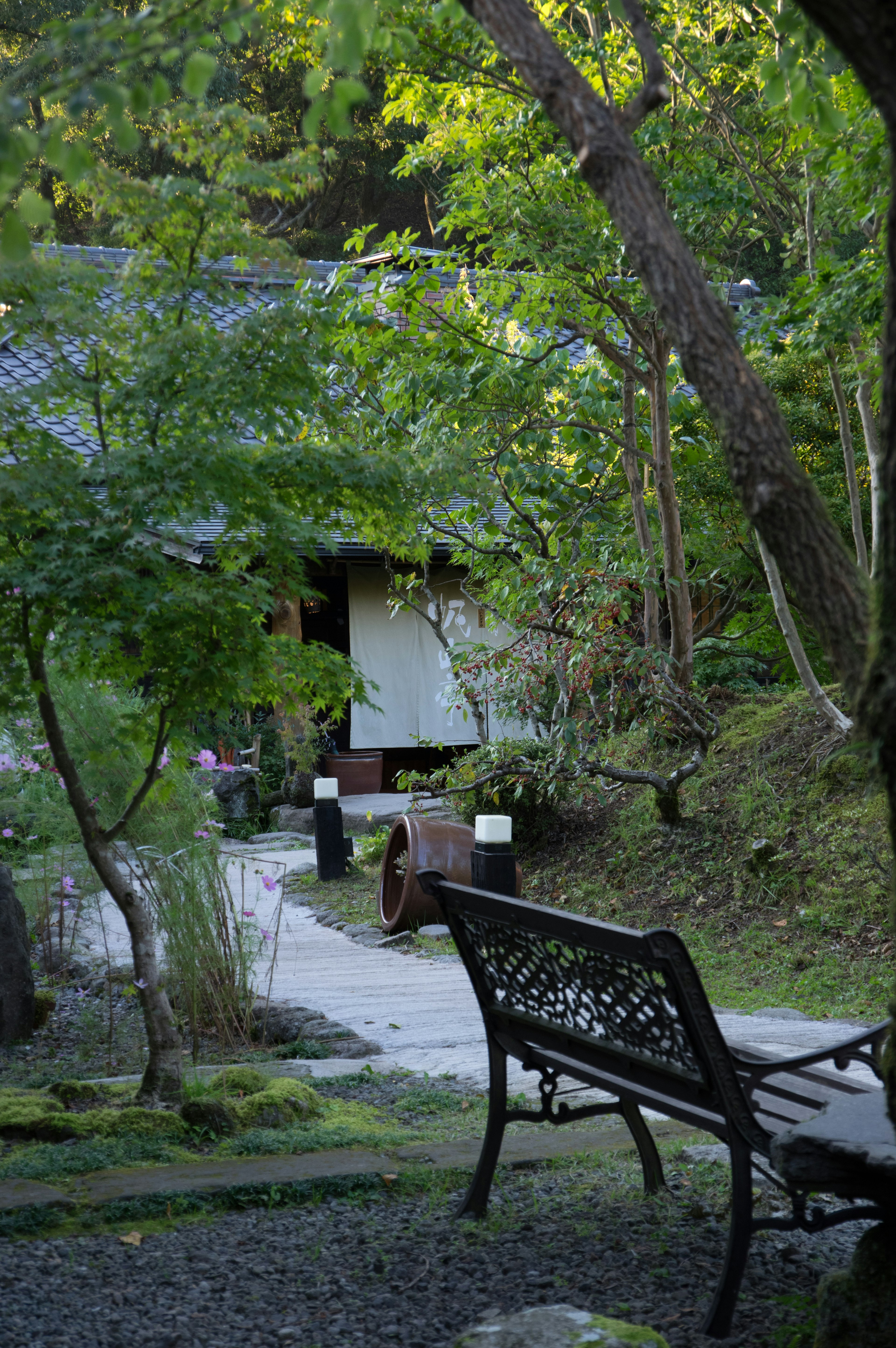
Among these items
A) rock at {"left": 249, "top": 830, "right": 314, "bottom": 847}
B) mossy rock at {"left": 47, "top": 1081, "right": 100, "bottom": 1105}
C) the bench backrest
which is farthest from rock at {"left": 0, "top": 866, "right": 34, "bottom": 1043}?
rock at {"left": 249, "top": 830, "right": 314, "bottom": 847}

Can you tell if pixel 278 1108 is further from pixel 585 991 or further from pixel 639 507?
pixel 639 507

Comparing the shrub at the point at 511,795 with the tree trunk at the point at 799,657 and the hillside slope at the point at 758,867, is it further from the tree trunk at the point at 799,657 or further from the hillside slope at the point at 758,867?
the tree trunk at the point at 799,657

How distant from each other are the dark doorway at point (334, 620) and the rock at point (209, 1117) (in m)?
9.66

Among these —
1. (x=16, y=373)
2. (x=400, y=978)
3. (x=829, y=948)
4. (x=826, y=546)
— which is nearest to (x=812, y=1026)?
(x=829, y=948)

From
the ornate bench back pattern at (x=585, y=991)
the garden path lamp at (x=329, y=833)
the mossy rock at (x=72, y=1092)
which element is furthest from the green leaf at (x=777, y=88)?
the garden path lamp at (x=329, y=833)

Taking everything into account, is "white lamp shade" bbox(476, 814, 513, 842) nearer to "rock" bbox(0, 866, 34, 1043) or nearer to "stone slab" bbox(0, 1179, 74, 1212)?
"rock" bbox(0, 866, 34, 1043)

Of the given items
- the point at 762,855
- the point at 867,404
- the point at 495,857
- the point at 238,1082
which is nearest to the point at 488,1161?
the point at 238,1082

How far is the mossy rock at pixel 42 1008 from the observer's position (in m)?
5.46

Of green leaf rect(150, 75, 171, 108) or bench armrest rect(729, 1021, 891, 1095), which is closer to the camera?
green leaf rect(150, 75, 171, 108)

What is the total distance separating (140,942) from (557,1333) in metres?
2.25

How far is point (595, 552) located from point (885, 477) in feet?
21.9

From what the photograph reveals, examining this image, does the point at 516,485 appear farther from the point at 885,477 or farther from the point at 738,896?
the point at 885,477

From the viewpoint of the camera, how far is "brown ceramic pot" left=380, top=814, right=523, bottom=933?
7320mm

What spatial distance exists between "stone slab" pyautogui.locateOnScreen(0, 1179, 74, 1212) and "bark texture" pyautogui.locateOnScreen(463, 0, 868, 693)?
2.35m
